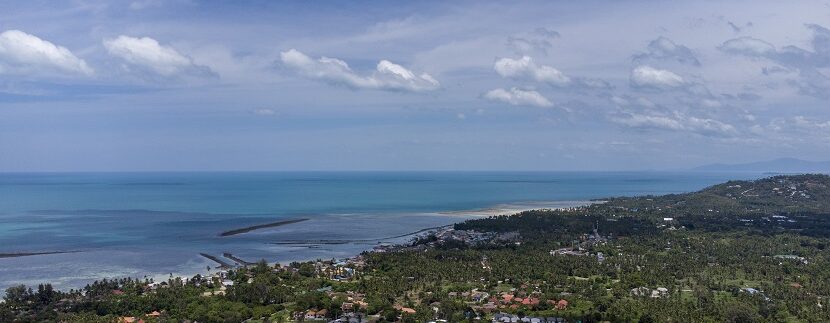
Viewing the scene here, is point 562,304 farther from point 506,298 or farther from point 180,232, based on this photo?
point 180,232

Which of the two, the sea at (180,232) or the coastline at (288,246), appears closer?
the coastline at (288,246)

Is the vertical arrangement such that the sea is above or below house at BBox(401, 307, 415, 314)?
above

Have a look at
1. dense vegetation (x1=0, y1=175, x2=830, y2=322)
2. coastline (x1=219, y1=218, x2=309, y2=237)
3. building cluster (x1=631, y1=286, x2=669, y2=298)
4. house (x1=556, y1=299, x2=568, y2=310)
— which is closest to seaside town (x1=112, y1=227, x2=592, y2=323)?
house (x1=556, y1=299, x2=568, y2=310)

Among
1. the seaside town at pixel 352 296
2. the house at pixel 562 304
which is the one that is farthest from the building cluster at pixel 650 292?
the seaside town at pixel 352 296

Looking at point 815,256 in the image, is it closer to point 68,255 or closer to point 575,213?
point 575,213

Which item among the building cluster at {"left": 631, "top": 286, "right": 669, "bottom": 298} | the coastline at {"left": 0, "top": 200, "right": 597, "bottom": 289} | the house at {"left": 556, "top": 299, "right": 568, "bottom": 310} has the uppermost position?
the coastline at {"left": 0, "top": 200, "right": 597, "bottom": 289}

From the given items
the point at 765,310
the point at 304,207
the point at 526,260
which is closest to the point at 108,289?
the point at 526,260

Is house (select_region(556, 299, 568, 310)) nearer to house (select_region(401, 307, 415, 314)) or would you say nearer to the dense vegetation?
the dense vegetation

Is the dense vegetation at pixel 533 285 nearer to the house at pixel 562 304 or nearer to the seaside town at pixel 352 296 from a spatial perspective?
the seaside town at pixel 352 296

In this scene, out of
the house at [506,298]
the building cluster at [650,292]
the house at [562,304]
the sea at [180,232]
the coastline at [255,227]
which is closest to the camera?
the house at [562,304]
